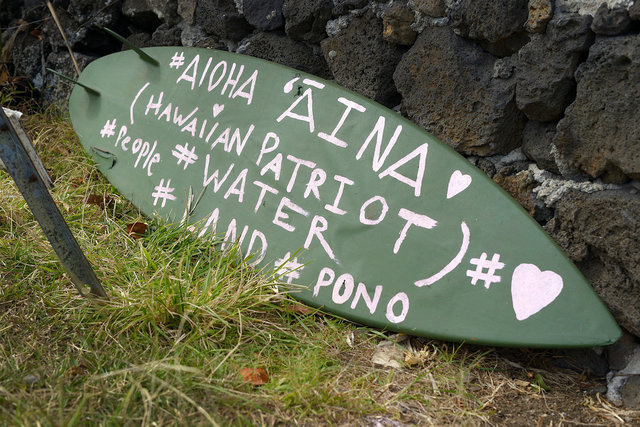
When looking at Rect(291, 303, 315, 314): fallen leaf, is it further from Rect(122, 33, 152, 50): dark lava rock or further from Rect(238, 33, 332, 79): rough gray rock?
Rect(122, 33, 152, 50): dark lava rock

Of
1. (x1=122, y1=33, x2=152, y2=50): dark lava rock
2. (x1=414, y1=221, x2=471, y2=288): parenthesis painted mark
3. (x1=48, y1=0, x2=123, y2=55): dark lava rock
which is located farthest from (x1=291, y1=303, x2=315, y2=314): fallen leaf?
(x1=48, y1=0, x2=123, y2=55): dark lava rock

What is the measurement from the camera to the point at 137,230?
6.63 ft

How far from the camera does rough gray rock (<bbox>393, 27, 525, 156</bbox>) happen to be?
1560 millimetres

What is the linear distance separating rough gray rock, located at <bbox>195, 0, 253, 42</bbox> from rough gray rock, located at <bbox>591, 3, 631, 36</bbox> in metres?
1.33

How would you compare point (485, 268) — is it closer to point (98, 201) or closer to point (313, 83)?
point (313, 83)

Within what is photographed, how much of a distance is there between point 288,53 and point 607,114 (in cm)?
114

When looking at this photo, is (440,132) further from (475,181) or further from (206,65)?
(206,65)

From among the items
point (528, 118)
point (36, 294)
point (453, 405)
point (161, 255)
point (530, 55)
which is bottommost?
point (36, 294)

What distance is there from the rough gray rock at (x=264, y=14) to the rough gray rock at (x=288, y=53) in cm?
4

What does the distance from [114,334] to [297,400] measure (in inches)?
21.1

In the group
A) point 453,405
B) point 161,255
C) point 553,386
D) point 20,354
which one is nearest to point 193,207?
point 161,255

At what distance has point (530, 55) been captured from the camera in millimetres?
1464

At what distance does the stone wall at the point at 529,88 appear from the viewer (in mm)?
1333

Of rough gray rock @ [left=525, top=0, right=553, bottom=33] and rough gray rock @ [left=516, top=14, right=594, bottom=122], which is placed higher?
rough gray rock @ [left=525, top=0, right=553, bottom=33]
